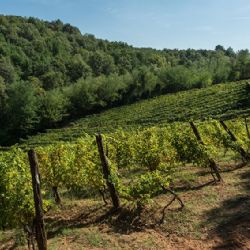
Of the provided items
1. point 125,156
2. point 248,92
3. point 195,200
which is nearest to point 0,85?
point 248,92

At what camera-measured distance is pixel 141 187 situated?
12555 millimetres

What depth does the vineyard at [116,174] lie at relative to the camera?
11273 mm

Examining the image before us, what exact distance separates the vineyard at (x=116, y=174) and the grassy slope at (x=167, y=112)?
29.7 m

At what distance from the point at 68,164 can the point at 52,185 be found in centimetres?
159

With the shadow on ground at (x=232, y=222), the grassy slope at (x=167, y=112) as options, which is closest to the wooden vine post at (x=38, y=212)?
the shadow on ground at (x=232, y=222)

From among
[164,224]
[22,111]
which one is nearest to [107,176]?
[164,224]

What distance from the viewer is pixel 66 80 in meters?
133

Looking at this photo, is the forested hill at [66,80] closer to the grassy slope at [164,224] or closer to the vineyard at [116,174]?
the vineyard at [116,174]

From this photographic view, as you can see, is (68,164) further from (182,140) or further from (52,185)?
(182,140)

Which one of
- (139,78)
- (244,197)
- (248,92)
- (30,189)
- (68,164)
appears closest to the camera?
(30,189)

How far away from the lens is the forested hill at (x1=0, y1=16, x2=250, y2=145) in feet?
281

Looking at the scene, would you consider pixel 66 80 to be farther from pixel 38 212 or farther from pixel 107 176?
pixel 38 212

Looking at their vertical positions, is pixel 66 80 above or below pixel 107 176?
above

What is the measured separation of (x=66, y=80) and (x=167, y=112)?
74.9m
